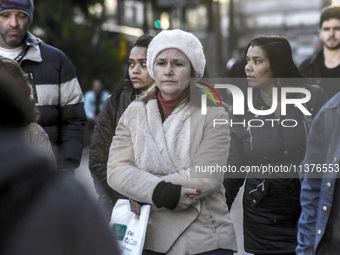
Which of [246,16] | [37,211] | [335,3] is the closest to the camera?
[37,211]

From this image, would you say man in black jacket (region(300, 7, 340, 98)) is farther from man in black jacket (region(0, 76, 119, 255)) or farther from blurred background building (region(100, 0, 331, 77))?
blurred background building (region(100, 0, 331, 77))

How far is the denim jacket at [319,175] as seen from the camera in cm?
290

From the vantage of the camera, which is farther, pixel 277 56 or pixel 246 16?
pixel 246 16

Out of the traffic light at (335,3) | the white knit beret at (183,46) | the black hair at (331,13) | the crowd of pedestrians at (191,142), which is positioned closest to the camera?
the crowd of pedestrians at (191,142)

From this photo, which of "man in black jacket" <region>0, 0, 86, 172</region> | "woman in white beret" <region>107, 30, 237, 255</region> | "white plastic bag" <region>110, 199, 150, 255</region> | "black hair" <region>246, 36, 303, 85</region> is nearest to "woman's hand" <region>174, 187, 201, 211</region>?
"woman in white beret" <region>107, 30, 237, 255</region>

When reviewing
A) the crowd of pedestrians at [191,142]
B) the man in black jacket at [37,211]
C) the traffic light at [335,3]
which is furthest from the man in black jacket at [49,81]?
the man in black jacket at [37,211]

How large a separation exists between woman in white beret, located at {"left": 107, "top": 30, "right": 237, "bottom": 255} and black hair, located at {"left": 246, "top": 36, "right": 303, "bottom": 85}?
2.50ft

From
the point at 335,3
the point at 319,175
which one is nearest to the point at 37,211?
the point at 319,175

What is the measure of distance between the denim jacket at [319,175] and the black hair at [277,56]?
1.03m

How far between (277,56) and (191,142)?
1.12 meters

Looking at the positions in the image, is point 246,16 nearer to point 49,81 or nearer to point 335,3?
point 335,3

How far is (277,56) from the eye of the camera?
404 cm

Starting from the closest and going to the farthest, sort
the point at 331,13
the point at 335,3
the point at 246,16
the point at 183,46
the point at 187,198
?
the point at 187,198 → the point at 183,46 → the point at 335,3 → the point at 331,13 → the point at 246,16

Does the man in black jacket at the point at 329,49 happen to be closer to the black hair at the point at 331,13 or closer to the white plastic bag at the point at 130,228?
the black hair at the point at 331,13
